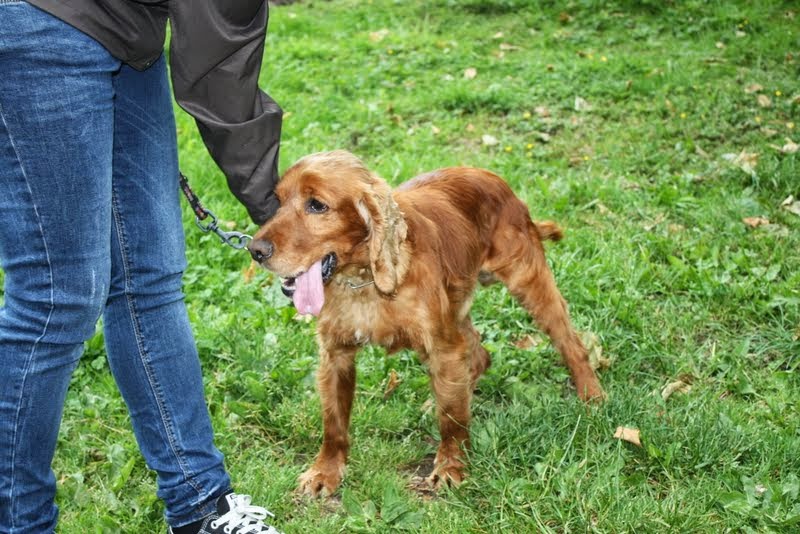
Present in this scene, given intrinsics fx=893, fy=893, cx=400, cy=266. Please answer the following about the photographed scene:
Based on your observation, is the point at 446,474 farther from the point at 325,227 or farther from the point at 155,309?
the point at 155,309

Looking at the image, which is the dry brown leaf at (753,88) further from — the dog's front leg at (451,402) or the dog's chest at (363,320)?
the dog's chest at (363,320)

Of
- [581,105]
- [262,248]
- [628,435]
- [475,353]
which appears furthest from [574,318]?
[581,105]

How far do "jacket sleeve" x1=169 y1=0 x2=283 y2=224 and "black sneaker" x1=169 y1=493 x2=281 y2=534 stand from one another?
906 mm

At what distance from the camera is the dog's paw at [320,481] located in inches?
123

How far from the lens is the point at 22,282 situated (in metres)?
2.13

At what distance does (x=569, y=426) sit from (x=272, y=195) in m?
1.33

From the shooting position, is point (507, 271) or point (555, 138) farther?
point (555, 138)

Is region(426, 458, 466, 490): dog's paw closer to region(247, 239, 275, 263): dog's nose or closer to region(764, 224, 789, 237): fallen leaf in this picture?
region(247, 239, 275, 263): dog's nose

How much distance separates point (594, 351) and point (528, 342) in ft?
1.17

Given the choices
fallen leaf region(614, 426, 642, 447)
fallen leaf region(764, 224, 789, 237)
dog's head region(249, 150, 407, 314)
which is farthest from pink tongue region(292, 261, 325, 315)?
fallen leaf region(764, 224, 789, 237)

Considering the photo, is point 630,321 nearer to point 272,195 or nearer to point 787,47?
point 272,195

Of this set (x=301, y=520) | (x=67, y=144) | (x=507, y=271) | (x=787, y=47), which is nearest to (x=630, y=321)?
(x=507, y=271)

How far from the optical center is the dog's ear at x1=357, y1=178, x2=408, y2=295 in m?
Result: 2.91

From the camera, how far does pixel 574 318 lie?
13.6ft
